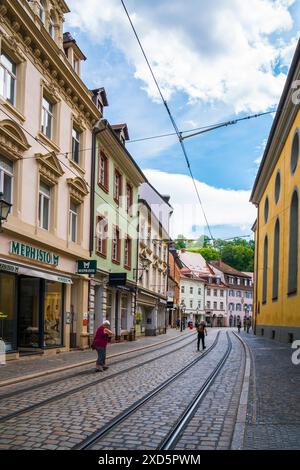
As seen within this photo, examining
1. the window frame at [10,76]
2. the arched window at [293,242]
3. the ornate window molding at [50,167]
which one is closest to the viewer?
the window frame at [10,76]

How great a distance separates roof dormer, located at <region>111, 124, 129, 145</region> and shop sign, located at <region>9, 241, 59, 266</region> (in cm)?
1224

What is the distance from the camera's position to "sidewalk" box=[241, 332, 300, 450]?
638 cm

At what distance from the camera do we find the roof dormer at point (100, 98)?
2491 centimetres

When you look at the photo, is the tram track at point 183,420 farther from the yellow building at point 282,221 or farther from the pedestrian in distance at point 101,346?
the yellow building at point 282,221

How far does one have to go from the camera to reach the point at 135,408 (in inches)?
340

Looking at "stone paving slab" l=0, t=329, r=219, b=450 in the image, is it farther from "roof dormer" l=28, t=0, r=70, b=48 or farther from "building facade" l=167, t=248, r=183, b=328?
"building facade" l=167, t=248, r=183, b=328

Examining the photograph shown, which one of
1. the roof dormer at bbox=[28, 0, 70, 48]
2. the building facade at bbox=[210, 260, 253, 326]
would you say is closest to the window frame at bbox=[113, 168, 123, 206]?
the roof dormer at bbox=[28, 0, 70, 48]

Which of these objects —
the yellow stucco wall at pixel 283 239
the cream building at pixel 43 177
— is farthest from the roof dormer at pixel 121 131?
the yellow stucco wall at pixel 283 239

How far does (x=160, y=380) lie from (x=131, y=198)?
21327mm

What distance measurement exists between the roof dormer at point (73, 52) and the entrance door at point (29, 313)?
32.3 ft

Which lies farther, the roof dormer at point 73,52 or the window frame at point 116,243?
the window frame at point 116,243

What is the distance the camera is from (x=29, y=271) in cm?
1656

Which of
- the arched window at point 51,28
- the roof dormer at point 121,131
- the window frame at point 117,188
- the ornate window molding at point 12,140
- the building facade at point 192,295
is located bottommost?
the building facade at point 192,295

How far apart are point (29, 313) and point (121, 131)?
592 inches
